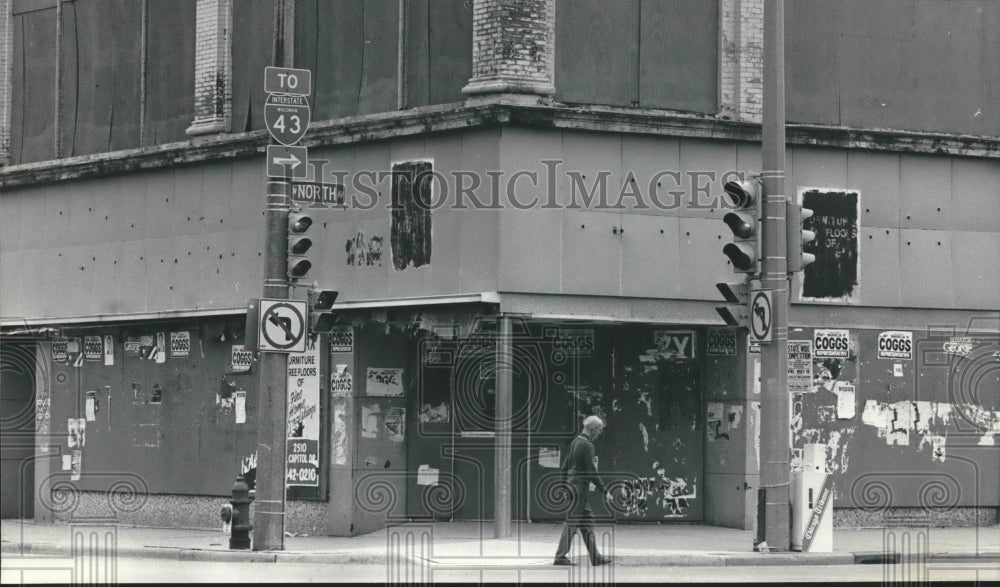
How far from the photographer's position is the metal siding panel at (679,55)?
72.3 ft

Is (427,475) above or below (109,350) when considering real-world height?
below

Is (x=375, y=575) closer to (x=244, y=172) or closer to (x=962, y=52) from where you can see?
(x=244, y=172)

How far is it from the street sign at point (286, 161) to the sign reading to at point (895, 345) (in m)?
8.85

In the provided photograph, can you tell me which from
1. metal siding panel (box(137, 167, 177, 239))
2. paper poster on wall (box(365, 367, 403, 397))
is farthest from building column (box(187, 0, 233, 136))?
paper poster on wall (box(365, 367, 403, 397))

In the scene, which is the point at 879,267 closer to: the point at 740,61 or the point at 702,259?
the point at 702,259

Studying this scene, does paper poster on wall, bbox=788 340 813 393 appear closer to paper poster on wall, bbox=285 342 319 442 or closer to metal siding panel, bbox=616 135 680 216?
metal siding panel, bbox=616 135 680 216

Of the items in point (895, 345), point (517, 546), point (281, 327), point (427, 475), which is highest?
point (281, 327)

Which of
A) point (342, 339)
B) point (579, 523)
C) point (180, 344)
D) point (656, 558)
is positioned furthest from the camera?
point (180, 344)

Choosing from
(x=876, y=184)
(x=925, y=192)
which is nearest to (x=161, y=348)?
(x=876, y=184)

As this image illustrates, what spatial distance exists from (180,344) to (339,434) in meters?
3.65

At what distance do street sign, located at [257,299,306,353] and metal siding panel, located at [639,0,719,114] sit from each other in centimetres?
581

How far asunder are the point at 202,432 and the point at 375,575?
8.42 m

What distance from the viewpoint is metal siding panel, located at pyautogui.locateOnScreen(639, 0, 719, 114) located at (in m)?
22.0

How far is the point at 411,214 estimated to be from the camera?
72.2ft
